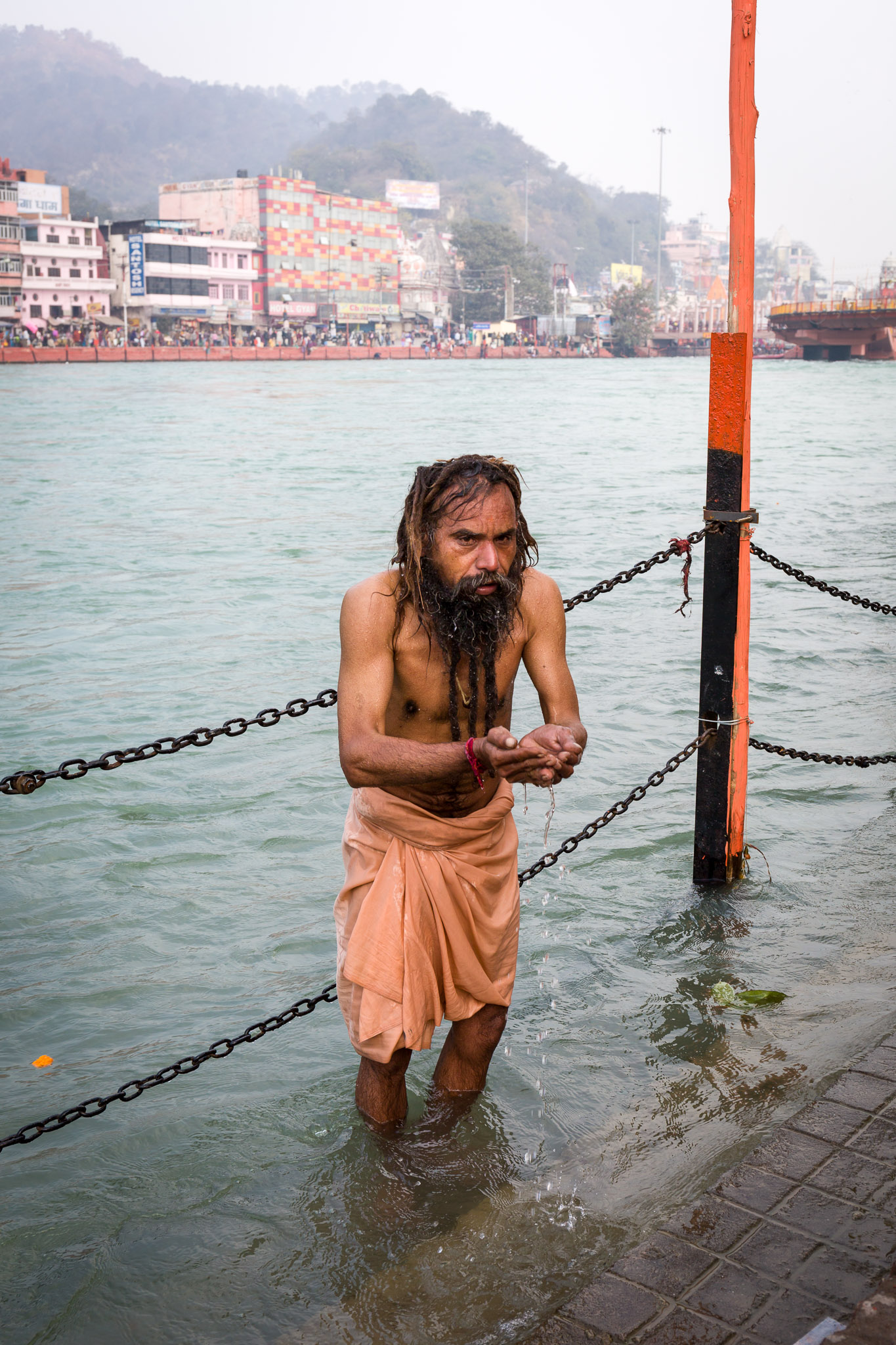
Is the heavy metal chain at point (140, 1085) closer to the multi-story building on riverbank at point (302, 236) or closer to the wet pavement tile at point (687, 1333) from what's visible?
the wet pavement tile at point (687, 1333)

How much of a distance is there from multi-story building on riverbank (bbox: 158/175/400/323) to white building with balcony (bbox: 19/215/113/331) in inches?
1114

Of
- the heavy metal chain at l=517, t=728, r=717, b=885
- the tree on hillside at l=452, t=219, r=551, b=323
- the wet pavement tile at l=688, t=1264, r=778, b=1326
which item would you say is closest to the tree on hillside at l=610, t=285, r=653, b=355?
the tree on hillside at l=452, t=219, r=551, b=323

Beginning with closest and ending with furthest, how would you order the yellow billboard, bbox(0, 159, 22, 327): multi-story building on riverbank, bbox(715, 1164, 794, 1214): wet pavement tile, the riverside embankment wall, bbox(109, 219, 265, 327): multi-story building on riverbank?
bbox(715, 1164, 794, 1214): wet pavement tile
the riverside embankment wall
bbox(0, 159, 22, 327): multi-story building on riverbank
bbox(109, 219, 265, 327): multi-story building on riverbank
the yellow billboard

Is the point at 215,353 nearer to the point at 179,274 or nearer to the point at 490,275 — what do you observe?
the point at 179,274

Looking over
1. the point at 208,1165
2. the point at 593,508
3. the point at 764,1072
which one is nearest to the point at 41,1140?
the point at 208,1165

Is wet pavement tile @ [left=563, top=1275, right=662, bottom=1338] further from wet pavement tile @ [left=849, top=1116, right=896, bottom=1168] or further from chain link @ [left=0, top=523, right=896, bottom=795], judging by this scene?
chain link @ [left=0, top=523, right=896, bottom=795]

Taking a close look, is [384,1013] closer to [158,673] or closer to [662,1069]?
[662,1069]

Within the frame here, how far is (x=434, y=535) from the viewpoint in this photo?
3.13 metres

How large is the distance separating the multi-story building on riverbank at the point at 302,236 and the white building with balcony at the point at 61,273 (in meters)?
28.3

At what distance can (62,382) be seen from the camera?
55750 mm

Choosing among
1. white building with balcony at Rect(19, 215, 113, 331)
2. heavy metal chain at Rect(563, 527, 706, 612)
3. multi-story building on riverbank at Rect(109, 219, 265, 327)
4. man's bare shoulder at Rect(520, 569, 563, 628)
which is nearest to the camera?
man's bare shoulder at Rect(520, 569, 563, 628)

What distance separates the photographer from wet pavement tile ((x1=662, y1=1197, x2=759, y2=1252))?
279 centimetres

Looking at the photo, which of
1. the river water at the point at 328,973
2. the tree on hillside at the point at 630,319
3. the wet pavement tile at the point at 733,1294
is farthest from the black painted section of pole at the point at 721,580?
the tree on hillside at the point at 630,319

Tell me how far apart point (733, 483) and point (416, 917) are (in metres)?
2.38
